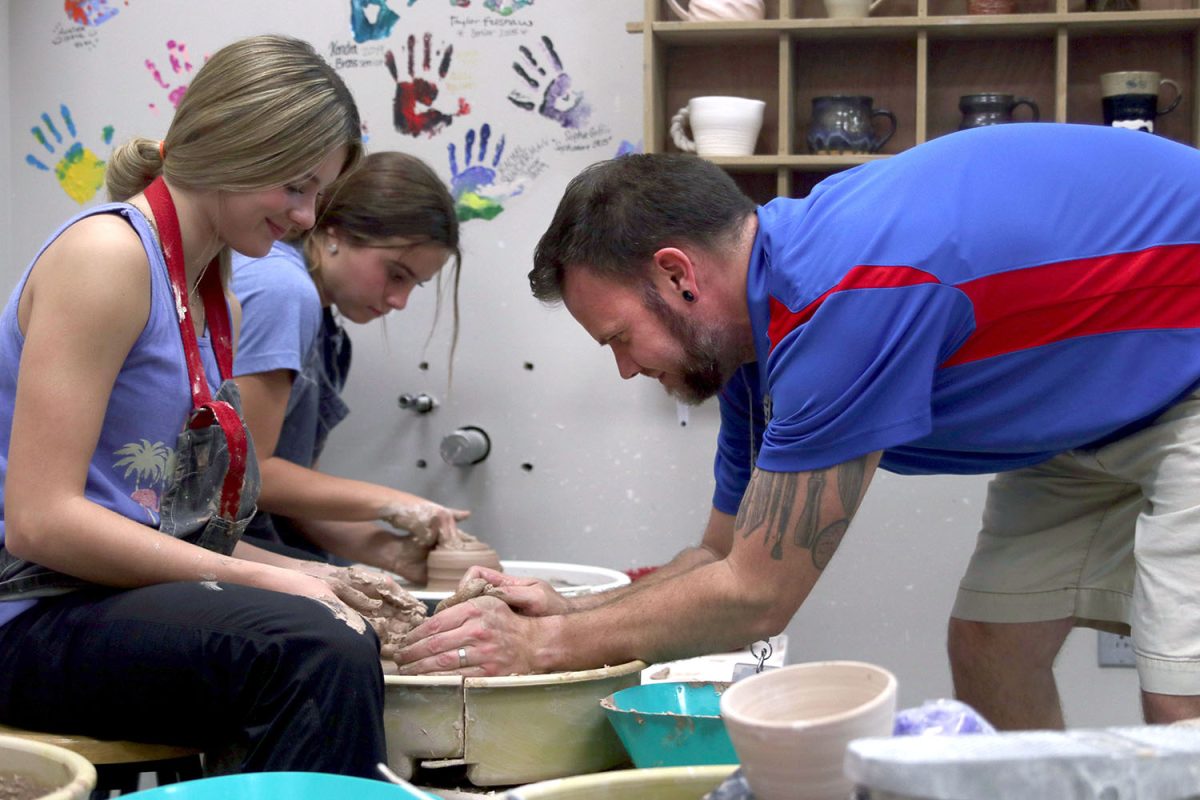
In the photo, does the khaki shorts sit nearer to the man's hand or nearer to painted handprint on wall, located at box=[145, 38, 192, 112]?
the man's hand

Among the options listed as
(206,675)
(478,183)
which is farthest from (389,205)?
(206,675)

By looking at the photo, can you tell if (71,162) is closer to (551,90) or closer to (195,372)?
(551,90)

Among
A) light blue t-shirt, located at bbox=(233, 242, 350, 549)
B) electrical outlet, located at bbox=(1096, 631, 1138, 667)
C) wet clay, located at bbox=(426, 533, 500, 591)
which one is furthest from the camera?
electrical outlet, located at bbox=(1096, 631, 1138, 667)

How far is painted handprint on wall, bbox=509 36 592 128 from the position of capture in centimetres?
281

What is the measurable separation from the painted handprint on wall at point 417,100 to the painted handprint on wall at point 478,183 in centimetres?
7

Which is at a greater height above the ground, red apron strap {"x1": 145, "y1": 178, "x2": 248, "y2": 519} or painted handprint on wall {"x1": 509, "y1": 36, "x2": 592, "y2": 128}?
painted handprint on wall {"x1": 509, "y1": 36, "x2": 592, "y2": 128}

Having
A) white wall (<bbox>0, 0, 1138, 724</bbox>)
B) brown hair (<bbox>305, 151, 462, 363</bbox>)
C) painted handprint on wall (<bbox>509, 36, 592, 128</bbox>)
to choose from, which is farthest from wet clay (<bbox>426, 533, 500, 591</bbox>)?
painted handprint on wall (<bbox>509, 36, 592, 128</bbox>)

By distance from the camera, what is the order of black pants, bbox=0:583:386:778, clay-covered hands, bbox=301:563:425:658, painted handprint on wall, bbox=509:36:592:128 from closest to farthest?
black pants, bbox=0:583:386:778 < clay-covered hands, bbox=301:563:425:658 < painted handprint on wall, bbox=509:36:592:128

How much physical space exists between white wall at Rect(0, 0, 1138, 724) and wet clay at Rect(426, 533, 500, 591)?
50 cm

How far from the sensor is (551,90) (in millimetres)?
2818

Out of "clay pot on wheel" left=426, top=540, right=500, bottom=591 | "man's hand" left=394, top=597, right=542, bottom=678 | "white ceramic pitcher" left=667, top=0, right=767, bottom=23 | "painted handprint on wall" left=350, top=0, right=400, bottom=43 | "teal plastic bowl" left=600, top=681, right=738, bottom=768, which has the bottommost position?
"clay pot on wheel" left=426, top=540, right=500, bottom=591

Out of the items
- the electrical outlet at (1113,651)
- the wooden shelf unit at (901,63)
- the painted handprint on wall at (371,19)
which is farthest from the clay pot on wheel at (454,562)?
the electrical outlet at (1113,651)

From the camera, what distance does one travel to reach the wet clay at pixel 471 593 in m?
1.58

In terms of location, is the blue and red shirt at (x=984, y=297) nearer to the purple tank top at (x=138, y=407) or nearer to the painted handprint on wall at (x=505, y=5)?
the purple tank top at (x=138, y=407)
